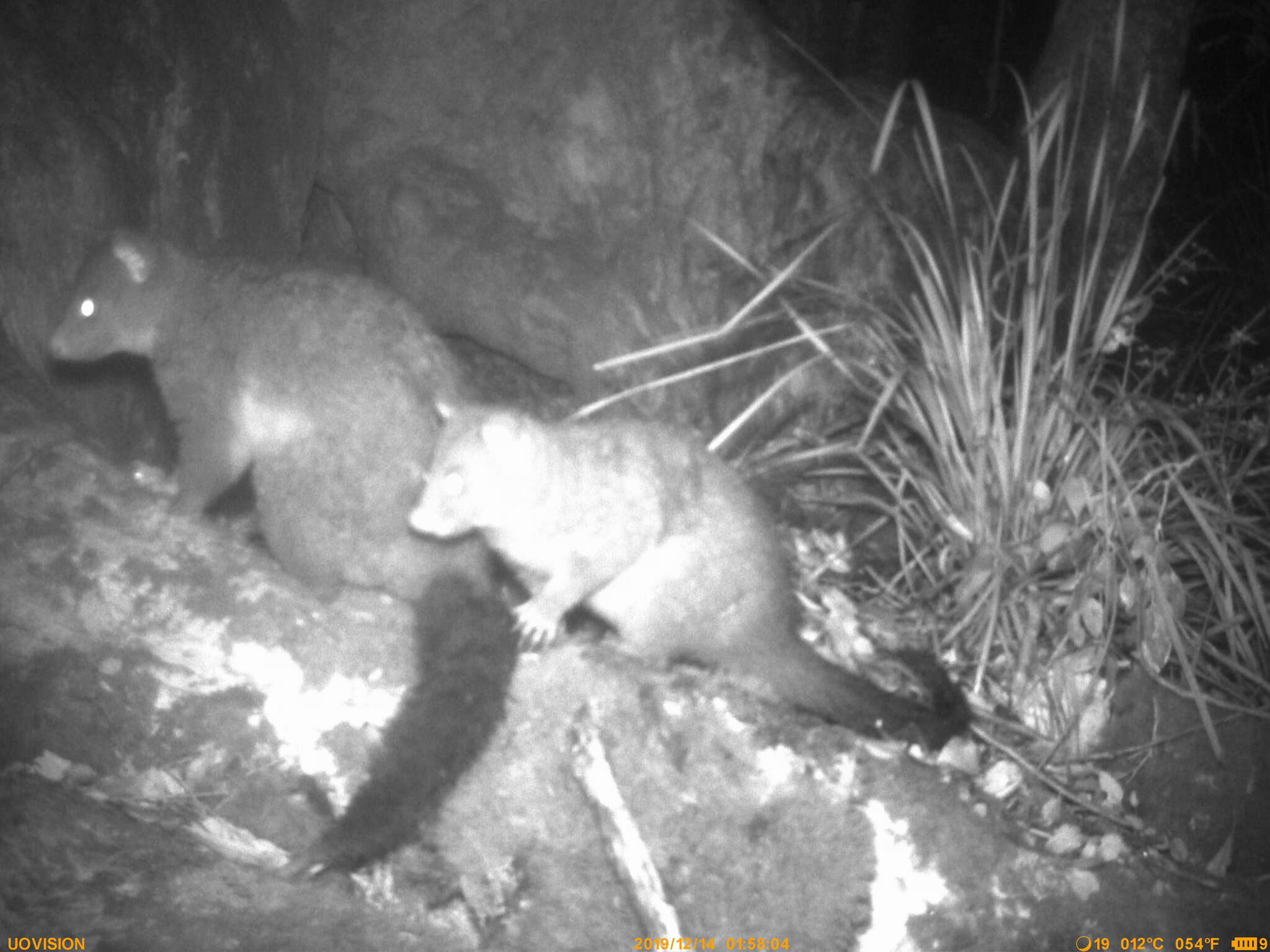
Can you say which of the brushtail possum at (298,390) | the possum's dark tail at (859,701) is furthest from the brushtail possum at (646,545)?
the brushtail possum at (298,390)

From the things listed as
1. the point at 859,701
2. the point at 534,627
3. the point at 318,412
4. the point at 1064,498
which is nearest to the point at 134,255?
the point at 318,412

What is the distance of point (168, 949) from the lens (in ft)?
9.67

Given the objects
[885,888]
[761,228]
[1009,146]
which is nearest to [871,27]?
[1009,146]

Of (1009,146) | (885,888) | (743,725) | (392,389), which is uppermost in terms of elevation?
(1009,146)

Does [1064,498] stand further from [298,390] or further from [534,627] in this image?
[298,390]

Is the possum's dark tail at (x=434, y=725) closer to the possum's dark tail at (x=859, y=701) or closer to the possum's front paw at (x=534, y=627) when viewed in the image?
the possum's front paw at (x=534, y=627)

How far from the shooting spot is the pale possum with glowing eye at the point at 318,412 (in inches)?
152

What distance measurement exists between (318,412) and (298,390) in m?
0.13

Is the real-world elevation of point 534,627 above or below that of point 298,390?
below

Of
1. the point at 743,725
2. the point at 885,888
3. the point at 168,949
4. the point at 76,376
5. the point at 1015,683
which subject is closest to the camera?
the point at 168,949

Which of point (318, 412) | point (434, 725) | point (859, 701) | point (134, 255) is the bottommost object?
point (859, 701)

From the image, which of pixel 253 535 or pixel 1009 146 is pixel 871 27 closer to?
A: pixel 1009 146

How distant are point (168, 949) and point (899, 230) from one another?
3.68m

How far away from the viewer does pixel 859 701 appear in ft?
12.5
